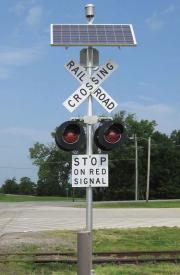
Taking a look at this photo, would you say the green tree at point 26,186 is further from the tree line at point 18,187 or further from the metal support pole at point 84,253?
the metal support pole at point 84,253

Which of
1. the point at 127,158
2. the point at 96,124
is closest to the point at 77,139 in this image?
the point at 96,124

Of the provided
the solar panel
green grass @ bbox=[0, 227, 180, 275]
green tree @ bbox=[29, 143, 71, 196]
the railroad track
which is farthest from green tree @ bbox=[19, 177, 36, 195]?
the solar panel

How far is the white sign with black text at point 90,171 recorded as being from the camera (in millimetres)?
9250

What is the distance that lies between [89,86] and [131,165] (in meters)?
106

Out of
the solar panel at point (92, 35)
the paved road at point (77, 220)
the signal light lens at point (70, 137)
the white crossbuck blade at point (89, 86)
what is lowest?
the paved road at point (77, 220)

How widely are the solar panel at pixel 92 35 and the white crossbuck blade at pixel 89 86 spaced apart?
0.35m

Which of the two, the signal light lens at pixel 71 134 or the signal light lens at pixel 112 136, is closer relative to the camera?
the signal light lens at pixel 71 134

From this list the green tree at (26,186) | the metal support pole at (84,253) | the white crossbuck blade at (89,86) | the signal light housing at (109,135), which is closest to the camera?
the metal support pole at (84,253)

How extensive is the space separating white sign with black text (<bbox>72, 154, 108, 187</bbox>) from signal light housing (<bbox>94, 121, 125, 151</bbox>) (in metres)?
0.24

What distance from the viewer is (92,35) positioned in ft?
32.4

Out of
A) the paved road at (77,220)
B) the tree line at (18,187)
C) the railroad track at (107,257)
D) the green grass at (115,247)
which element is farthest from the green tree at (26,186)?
Answer: the railroad track at (107,257)

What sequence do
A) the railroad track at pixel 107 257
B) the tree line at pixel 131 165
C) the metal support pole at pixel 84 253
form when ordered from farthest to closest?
the tree line at pixel 131 165
the railroad track at pixel 107 257
the metal support pole at pixel 84 253

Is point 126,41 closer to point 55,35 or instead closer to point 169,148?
point 55,35

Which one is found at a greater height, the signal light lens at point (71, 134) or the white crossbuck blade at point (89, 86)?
the white crossbuck blade at point (89, 86)
